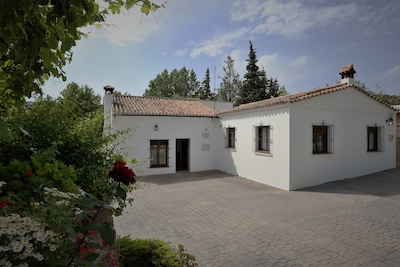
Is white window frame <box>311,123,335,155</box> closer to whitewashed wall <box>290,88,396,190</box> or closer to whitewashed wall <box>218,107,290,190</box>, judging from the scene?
whitewashed wall <box>290,88,396,190</box>

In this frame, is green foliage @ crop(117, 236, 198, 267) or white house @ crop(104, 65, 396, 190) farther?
white house @ crop(104, 65, 396, 190)

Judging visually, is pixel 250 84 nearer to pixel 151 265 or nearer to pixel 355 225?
pixel 355 225

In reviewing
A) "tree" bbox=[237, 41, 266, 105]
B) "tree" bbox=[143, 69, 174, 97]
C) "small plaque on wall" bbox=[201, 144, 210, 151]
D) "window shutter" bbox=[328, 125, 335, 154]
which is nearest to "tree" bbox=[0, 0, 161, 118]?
"window shutter" bbox=[328, 125, 335, 154]

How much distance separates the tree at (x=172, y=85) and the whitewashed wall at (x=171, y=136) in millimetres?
29786

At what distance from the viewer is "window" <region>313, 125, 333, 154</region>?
35.2 feet

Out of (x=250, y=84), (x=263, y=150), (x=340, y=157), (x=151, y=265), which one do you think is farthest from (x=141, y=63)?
(x=250, y=84)

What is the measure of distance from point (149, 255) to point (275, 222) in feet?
13.8

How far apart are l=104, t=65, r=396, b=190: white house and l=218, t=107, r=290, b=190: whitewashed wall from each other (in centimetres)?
4

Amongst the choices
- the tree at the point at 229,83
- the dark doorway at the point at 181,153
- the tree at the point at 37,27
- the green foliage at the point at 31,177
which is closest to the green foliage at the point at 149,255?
the green foliage at the point at 31,177

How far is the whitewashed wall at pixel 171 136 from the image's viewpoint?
13164 millimetres

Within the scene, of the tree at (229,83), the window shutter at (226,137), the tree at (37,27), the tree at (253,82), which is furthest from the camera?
the tree at (229,83)

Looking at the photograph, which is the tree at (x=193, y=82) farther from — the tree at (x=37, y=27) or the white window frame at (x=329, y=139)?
the tree at (x=37, y=27)

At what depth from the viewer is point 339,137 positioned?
36.4 ft

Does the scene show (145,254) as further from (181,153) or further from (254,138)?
(181,153)
